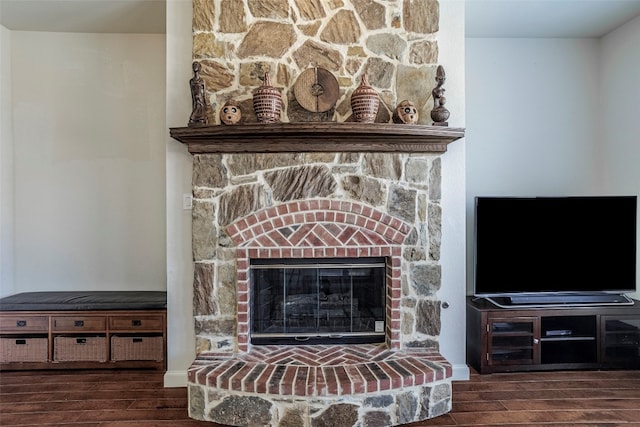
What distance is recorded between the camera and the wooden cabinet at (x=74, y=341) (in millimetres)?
2752

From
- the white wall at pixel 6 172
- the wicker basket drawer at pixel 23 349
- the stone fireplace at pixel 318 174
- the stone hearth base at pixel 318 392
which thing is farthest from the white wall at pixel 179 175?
the white wall at pixel 6 172

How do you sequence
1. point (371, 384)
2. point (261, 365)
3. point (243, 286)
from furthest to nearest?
point (243, 286) < point (261, 365) < point (371, 384)

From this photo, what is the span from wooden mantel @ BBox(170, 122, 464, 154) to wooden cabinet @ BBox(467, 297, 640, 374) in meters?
1.35

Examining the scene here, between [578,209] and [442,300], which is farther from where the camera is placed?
[578,209]

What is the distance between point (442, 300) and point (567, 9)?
2495mm

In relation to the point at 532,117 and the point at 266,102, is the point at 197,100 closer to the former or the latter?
the point at 266,102

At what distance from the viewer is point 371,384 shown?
6.92ft

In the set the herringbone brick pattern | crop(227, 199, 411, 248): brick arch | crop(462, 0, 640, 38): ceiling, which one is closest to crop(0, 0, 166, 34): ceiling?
crop(227, 199, 411, 248): brick arch

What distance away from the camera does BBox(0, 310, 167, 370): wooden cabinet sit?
2752 mm

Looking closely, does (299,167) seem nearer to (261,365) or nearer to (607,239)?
(261,365)

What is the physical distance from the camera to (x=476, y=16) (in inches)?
117

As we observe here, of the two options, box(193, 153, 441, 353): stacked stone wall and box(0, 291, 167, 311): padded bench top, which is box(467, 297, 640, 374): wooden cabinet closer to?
box(193, 153, 441, 353): stacked stone wall

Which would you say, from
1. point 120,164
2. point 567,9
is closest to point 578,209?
point 567,9

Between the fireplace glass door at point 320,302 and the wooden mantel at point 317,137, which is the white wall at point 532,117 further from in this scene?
the fireplace glass door at point 320,302
